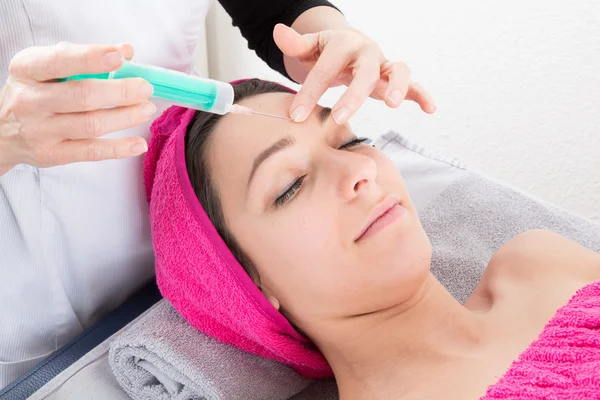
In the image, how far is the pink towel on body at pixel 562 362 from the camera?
0.86 meters

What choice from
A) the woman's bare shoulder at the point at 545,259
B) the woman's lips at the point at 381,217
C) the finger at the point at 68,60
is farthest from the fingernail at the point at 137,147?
the woman's bare shoulder at the point at 545,259

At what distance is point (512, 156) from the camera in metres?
1.92

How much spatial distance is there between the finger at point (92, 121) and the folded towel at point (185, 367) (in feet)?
1.75

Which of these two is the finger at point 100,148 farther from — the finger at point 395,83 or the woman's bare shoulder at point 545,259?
the woman's bare shoulder at point 545,259

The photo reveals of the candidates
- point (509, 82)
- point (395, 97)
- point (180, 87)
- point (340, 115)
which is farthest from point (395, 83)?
point (509, 82)

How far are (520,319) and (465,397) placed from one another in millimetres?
216

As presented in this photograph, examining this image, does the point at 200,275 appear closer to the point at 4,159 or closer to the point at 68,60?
the point at 4,159

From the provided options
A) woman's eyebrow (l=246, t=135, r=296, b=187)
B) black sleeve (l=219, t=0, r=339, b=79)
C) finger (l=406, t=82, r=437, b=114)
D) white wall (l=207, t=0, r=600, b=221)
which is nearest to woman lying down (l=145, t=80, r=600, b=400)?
woman's eyebrow (l=246, t=135, r=296, b=187)

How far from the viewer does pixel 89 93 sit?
2.21 feet

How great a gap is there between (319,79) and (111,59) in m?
0.41

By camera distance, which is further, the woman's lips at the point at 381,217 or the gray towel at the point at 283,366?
the gray towel at the point at 283,366

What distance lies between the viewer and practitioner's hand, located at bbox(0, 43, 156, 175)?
2.13ft

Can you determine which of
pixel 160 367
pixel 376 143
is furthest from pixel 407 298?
pixel 376 143

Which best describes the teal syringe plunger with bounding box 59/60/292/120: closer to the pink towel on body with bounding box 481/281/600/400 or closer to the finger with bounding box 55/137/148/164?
the finger with bounding box 55/137/148/164
